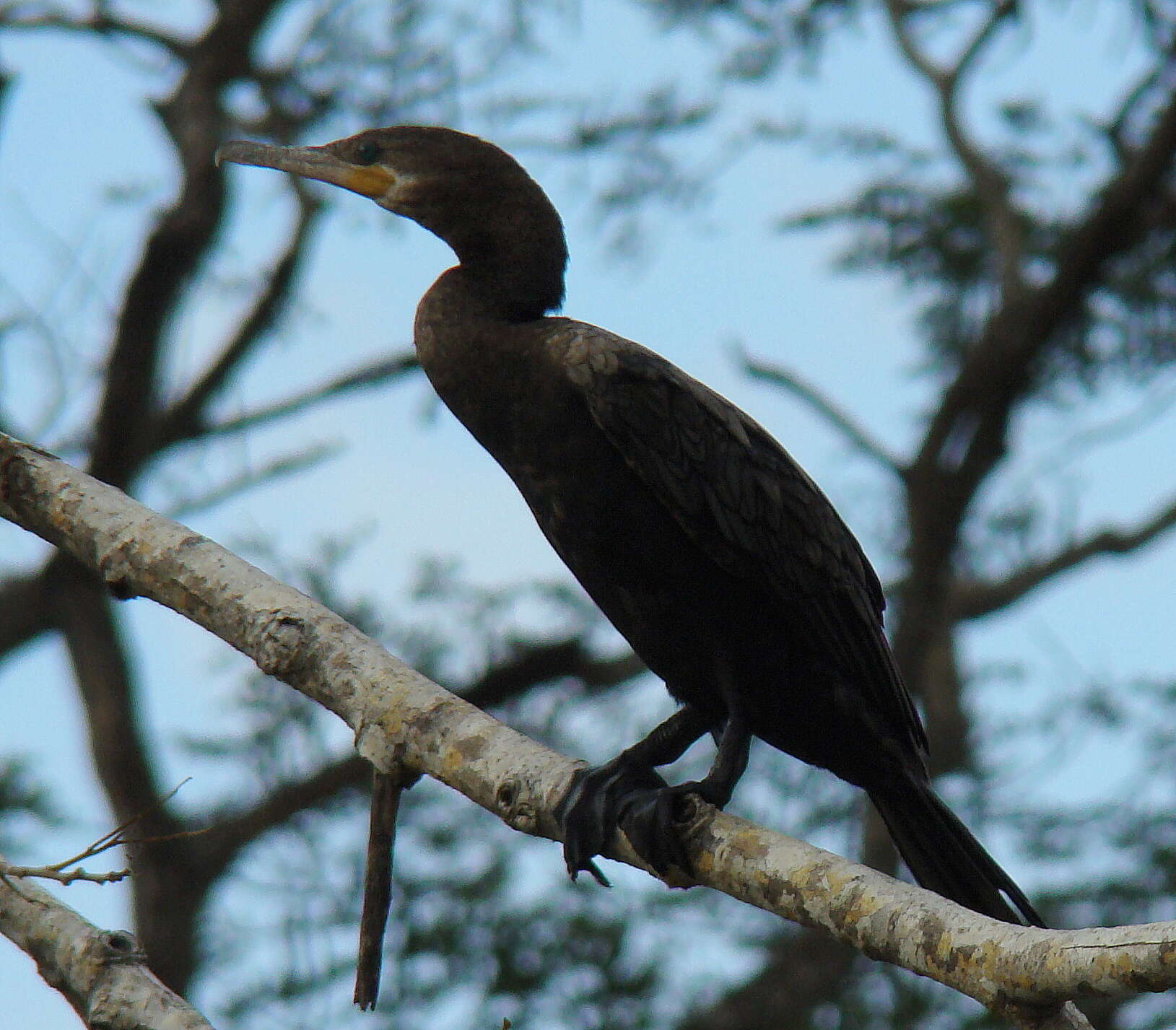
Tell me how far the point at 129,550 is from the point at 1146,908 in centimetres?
553

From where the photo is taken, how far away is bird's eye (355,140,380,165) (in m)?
3.62

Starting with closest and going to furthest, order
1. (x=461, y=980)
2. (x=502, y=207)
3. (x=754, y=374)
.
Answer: (x=502, y=207), (x=461, y=980), (x=754, y=374)

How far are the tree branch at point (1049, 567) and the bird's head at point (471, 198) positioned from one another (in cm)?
585

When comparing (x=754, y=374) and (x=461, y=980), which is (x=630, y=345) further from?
(x=754, y=374)

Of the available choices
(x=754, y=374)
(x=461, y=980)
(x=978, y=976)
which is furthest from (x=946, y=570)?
(x=978, y=976)

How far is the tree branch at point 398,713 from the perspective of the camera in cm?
210

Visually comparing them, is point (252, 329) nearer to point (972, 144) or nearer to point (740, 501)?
point (972, 144)

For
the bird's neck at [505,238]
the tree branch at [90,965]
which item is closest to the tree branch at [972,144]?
the bird's neck at [505,238]

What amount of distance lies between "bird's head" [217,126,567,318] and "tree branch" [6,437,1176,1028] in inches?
38.0

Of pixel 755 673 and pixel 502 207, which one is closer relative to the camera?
pixel 755 673

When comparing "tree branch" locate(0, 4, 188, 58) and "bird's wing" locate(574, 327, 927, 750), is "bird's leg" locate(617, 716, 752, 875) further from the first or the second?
"tree branch" locate(0, 4, 188, 58)

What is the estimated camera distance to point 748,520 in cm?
317

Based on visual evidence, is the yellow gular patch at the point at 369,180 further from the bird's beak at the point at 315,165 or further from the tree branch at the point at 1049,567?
the tree branch at the point at 1049,567

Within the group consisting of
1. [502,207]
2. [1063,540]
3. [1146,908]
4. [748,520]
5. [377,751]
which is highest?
[1063,540]
